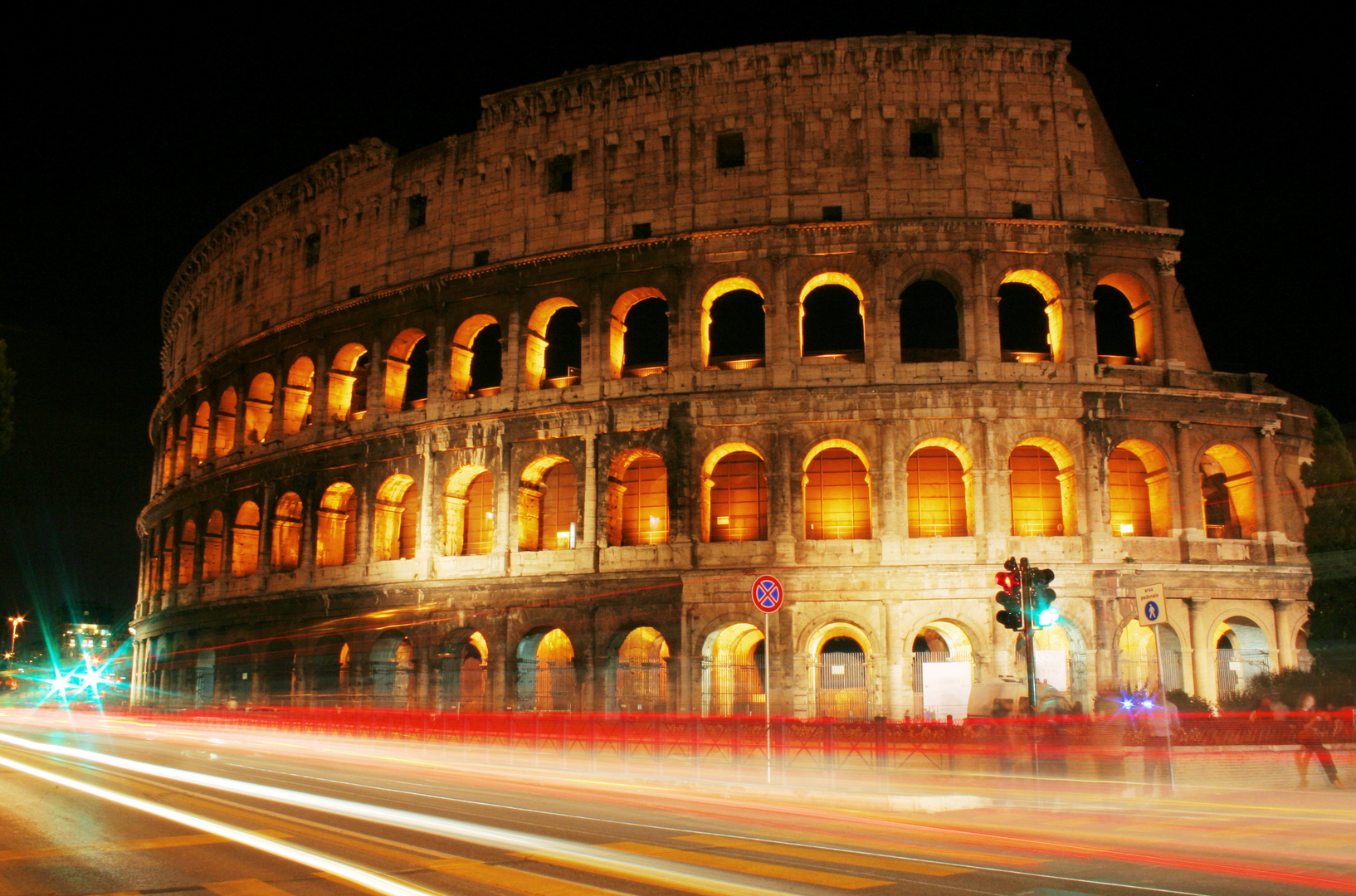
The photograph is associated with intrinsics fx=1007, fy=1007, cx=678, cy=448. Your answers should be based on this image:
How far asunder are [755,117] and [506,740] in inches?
615

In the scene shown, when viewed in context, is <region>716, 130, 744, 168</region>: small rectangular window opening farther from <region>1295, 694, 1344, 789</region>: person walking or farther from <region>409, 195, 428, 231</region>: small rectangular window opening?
<region>1295, 694, 1344, 789</region>: person walking

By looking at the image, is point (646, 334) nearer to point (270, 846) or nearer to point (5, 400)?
point (5, 400)

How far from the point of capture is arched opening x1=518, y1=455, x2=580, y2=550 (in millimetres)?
25719

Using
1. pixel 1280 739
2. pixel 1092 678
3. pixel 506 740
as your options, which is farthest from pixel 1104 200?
pixel 506 740

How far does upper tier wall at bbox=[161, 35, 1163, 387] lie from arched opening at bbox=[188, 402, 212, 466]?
45.6 ft

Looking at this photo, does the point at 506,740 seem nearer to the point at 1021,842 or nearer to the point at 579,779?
the point at 579,779

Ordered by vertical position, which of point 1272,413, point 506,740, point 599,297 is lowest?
point 506,740

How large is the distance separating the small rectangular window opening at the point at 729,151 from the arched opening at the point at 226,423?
19.4 metres

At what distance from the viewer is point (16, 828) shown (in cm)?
901

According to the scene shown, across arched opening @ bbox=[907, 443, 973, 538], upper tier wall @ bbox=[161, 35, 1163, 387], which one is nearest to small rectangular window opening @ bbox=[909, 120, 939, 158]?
upper tier wall @ bbox=[161, 35, 1163, 387]

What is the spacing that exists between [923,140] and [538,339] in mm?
10961

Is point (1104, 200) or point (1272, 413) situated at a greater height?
point (1104, 200)

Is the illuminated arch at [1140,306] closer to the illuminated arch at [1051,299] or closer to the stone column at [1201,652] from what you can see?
the illuminated arch at [1051,299]

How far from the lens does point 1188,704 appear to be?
2038 centimetres
